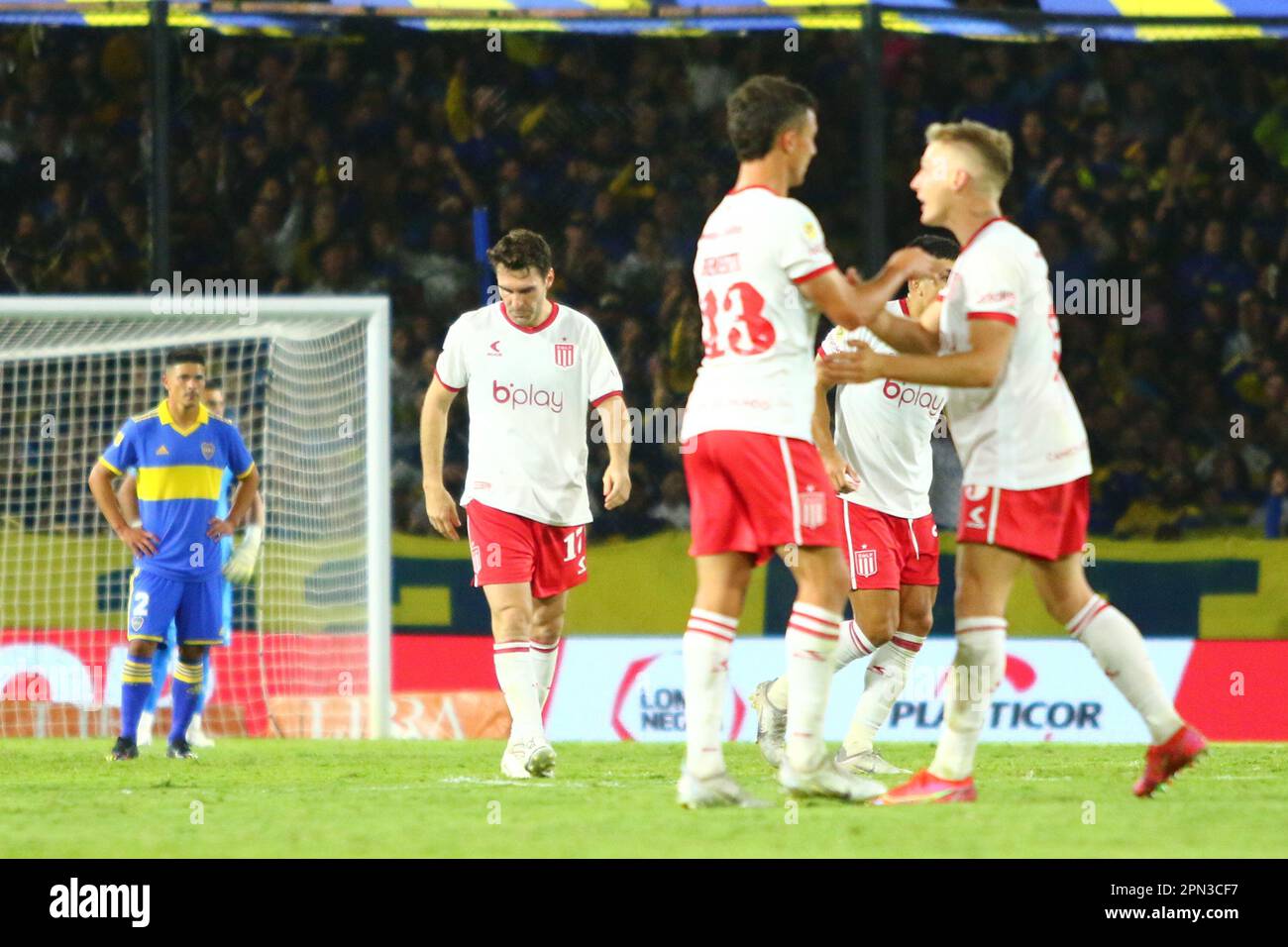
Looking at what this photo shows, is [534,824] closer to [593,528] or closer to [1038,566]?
[1038,566]

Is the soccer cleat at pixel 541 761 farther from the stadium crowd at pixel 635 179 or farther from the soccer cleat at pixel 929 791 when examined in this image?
the stadium crowd at pixel 635 179

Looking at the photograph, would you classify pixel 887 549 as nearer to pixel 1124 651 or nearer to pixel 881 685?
pixel 881 685

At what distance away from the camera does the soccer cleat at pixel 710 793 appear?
5355mm

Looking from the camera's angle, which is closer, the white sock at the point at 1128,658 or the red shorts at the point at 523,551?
the white sock at the point at 1128,658

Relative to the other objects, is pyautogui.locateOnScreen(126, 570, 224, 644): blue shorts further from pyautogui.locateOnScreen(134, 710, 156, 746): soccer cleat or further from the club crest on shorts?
the club crest on shorts

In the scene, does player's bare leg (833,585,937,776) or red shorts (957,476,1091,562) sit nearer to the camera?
red shorts (957,476,1091,562)

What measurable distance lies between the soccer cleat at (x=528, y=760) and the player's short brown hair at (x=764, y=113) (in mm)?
2395

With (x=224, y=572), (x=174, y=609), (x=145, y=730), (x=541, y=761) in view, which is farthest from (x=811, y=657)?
(x=224, y=572)

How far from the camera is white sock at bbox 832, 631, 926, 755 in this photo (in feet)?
23.3

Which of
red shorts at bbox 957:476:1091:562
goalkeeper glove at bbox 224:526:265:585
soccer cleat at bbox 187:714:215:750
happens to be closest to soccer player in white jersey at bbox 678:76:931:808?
red shorts at bbox 957:476:1091:562

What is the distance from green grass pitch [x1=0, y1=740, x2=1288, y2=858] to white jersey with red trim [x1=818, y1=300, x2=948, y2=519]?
3.52 ft

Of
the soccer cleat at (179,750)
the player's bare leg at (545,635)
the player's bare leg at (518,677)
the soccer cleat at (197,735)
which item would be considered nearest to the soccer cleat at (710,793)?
the player's bare leg at (518,677)
